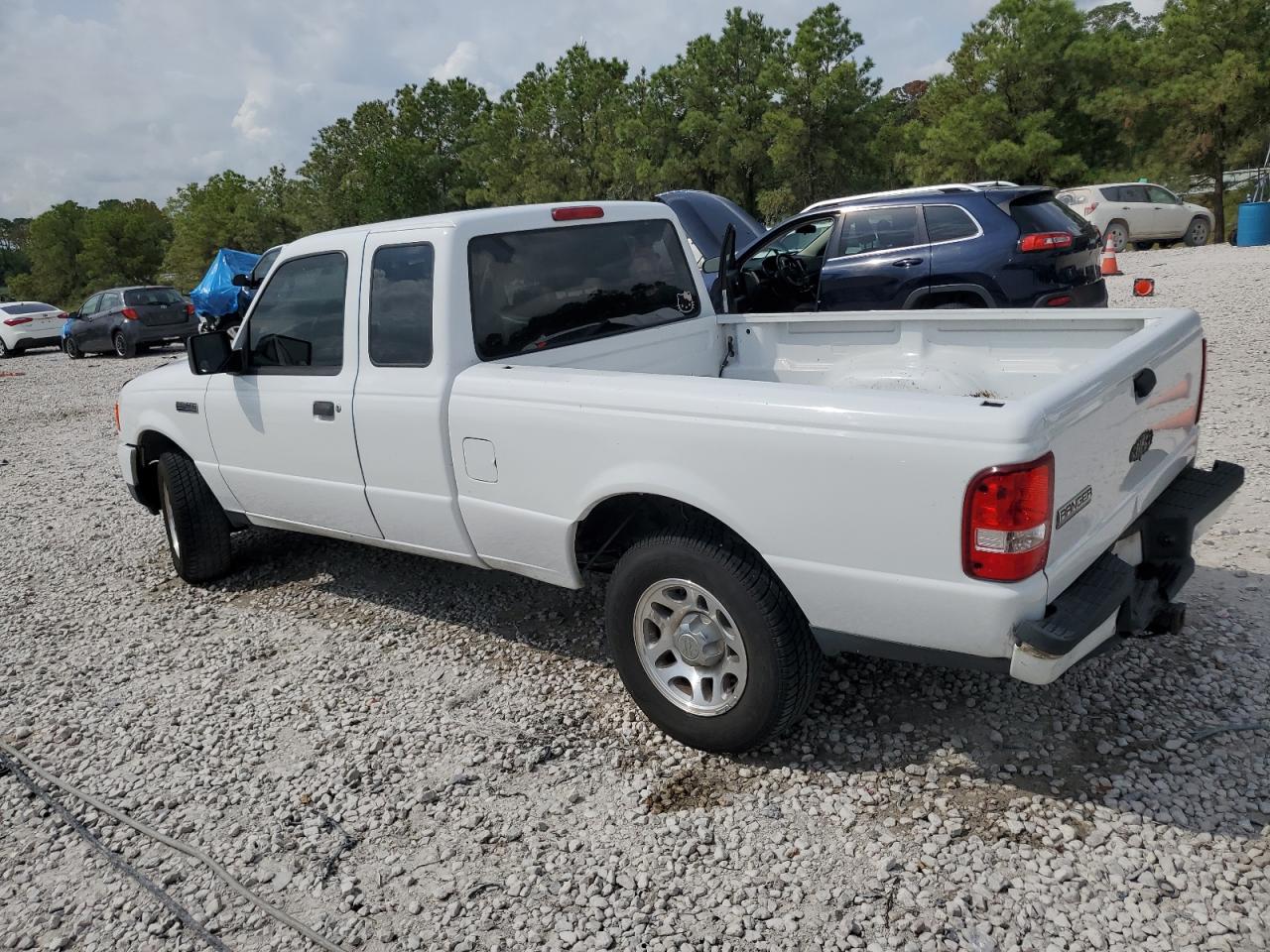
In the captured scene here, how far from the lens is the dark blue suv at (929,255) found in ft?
24.7

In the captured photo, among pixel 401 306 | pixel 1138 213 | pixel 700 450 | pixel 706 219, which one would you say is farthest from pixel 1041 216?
pixel 1138 213

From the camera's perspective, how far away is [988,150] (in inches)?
1086

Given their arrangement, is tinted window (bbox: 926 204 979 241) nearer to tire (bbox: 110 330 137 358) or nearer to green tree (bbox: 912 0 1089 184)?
tire (bbox: 110 330 137 358)

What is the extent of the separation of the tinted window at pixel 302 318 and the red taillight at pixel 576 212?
3.18ft

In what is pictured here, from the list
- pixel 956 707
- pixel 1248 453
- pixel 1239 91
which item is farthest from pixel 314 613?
pixel 1239 91

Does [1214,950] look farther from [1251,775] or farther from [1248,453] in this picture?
[1248,453]

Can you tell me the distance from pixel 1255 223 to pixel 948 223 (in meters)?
15.1

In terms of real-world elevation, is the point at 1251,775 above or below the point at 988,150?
below

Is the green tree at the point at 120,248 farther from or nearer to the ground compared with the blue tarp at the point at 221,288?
farther from the ground

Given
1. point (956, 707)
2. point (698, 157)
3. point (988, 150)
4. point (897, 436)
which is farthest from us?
point (698, 157)

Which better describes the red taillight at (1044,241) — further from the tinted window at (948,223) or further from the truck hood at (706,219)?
the truck hood at (706,219)

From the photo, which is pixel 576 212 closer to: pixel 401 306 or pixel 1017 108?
pixel 401 306

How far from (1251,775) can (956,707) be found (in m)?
0.91

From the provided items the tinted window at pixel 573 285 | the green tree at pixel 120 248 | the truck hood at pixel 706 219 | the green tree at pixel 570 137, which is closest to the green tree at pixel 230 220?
the green tree at pixel 120 248
